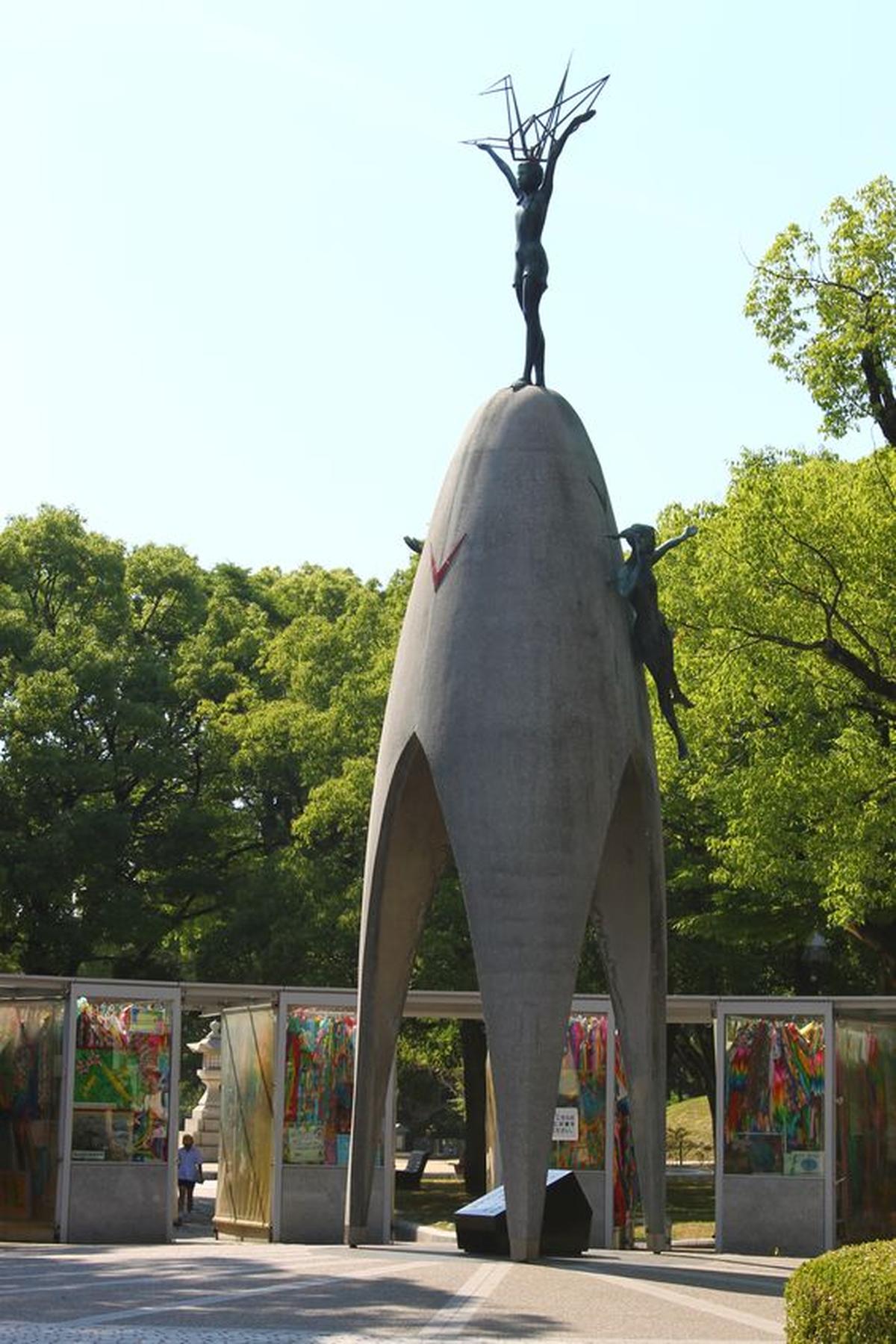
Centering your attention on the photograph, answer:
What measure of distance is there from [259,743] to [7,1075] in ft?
52.6

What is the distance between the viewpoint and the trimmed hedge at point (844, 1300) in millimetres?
9797

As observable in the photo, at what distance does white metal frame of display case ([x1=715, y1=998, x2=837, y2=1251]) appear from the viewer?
21547 mm

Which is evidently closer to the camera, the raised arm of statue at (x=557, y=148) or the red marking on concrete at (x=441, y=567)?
the red marking on concrete at (x=441, y=567)

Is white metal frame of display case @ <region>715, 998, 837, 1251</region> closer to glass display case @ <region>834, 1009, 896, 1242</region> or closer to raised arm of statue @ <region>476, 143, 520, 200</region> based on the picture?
glass display case @ <region>834, 1009, 896, 1242</region>

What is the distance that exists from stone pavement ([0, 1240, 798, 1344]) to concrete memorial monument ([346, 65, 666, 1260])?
96 centimetres

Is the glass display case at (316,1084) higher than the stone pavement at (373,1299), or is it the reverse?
the glass display case at (316,1084)

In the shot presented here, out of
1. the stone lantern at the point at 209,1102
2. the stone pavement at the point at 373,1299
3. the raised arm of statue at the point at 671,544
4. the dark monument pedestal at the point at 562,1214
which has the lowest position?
the stone pavement at the point at 373,1299

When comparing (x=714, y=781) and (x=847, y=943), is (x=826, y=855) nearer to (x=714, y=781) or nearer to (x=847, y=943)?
(x=714, y=781)

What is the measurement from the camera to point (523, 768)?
1573cm

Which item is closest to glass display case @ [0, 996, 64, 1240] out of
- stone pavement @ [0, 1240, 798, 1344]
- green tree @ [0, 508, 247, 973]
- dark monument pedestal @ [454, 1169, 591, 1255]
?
stone pavement @ [0, 1240, 798, 1344]

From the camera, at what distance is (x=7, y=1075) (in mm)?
21562

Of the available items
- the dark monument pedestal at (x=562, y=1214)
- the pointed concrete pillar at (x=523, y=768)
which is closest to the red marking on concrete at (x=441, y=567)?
the pointed concrete pillar at (x=523, y=768)

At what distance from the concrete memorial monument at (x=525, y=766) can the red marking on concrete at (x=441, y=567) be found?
0.02 metres

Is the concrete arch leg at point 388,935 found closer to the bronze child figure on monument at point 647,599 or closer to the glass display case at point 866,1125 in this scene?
the bronze child figure on monument at point 647,599
